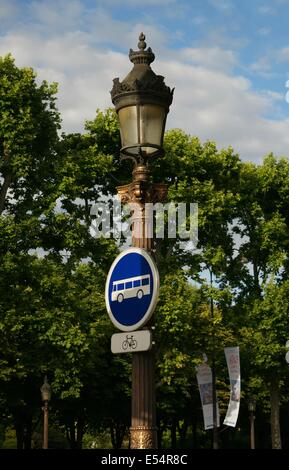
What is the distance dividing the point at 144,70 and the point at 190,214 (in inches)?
1231

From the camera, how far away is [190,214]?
3875cm

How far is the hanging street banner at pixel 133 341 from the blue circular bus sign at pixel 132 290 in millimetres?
74

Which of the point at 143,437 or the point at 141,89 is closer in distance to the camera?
the point at 143,437

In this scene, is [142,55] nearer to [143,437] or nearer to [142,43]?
[142,43]

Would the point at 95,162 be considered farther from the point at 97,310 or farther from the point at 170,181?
the point at 97,310

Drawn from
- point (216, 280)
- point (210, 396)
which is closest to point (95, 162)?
point (216, 280)

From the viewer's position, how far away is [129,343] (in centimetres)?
644

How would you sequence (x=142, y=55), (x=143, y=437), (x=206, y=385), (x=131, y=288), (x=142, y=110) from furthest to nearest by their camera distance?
1. (x=206, y=385)
2. (x=142, y=55)
3. (x=142, y=110)
4. (x=143, y=437)
5. (x=131, y=288)

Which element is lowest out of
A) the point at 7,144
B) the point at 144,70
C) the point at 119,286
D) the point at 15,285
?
the point at 119,286

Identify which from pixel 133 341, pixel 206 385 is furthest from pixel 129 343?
pixel 206 385

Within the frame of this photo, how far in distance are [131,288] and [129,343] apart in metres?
0.46

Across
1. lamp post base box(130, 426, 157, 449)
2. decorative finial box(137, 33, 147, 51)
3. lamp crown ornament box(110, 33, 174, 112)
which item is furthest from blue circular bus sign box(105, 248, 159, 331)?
decorative finial box(137, 33, 147, 51)

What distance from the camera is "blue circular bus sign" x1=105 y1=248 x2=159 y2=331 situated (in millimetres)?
6312

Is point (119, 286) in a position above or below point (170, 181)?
below
